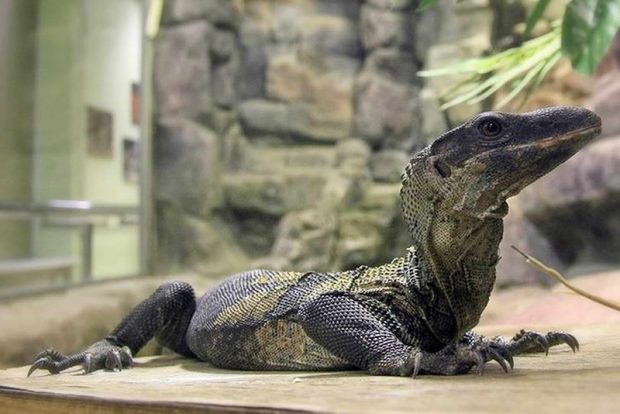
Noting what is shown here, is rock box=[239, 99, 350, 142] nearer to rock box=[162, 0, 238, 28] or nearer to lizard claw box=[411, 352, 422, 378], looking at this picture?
rock box=[162, 0, 238, 28]

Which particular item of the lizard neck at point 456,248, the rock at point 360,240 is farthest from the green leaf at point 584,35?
the rock at point 360,240

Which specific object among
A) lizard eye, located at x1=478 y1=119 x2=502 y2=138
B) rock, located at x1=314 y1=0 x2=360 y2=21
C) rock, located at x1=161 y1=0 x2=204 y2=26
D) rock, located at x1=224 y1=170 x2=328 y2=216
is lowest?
rock, located at x1=224 y1=170 x2=328 y2=216

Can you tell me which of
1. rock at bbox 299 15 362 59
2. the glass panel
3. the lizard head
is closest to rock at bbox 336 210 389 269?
rock at bbox 299 15 362 59

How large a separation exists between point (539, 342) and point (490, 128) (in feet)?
2.42

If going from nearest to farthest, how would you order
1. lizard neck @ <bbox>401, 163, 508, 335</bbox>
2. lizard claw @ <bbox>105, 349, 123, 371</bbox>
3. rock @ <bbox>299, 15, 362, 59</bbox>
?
lizard neck @ <bbox>401, 163, 508, 335</bbox>, lizard claw @ <bbox>105, 349, 123, 371</bbox>, rock @ <bbox>299, 15, 362, 59</bbox>

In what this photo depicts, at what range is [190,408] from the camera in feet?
5.47

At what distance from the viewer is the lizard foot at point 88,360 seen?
8.75ft

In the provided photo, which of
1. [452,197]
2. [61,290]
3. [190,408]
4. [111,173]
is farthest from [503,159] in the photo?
[111,173]

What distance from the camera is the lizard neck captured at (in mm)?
2307

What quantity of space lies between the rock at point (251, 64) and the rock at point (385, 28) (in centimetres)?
106

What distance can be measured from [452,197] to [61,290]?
4.44 m

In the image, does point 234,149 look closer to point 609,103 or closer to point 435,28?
point 435,28

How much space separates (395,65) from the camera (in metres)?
7.91

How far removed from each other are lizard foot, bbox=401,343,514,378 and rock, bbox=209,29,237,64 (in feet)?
20.7
